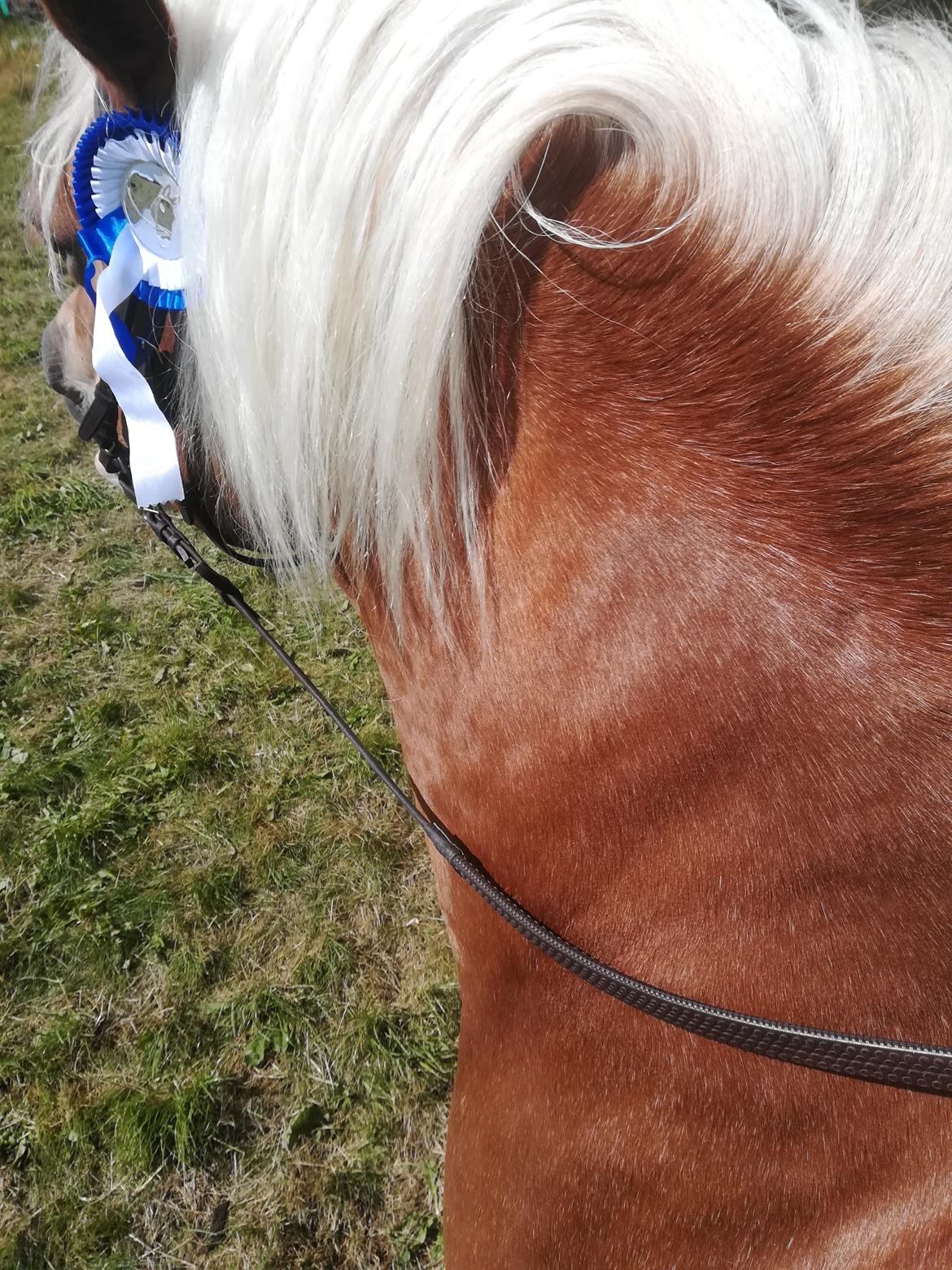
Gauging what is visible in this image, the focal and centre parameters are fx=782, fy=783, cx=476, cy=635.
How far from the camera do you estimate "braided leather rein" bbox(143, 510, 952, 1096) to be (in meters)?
0.66

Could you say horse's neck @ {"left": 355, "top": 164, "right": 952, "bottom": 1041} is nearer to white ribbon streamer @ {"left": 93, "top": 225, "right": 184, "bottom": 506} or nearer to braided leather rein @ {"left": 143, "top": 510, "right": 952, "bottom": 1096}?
braided leather rein @ {"left": 143, "top": 510, "right": 952, "bottom": 1096}

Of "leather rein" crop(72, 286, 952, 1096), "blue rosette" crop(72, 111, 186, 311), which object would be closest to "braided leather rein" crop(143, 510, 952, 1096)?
"leather rein" crop(72, 286, 952, 1096)

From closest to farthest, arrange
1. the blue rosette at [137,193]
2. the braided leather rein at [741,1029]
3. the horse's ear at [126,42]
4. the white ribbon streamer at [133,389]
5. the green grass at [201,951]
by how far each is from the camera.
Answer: the braided leather rein at [741,1029] < the horse's ear at [126,42] < the blue rosette at [137,193] < the white ribbon streamer at [133,389] < the green grass at [201,951]

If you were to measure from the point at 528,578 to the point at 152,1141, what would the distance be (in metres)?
1.87

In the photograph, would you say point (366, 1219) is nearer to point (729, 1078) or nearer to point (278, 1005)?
point (278, 1005)

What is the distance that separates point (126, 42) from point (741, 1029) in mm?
1218

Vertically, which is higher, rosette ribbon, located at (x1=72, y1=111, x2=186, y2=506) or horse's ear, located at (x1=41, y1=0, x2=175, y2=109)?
horse's ear, located at (x1=41, y1=0, x2=175, y2=109)

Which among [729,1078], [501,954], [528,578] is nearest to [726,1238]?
[729,1078]

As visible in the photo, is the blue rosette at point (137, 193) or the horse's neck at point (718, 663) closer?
the horse's neck at point (718, 663)

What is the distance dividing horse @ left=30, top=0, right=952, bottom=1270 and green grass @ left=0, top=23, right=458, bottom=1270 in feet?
3.27

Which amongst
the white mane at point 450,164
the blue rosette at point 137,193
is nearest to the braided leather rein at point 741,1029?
the white mane at point 450,164

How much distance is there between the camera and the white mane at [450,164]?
2.35ft

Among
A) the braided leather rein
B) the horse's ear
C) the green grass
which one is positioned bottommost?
the green grass

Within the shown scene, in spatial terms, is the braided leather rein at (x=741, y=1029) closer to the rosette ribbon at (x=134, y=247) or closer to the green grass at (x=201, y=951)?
the rosette ribbon at (x=134, y=247)
